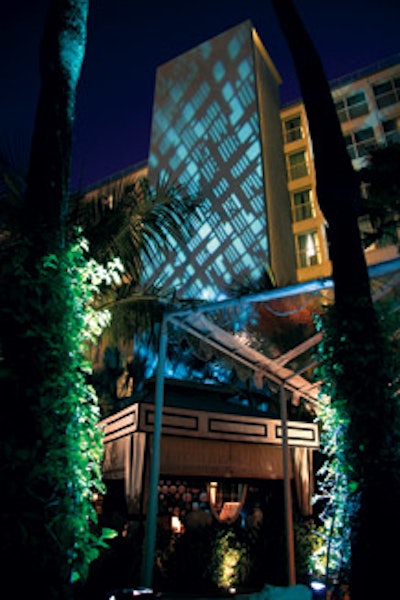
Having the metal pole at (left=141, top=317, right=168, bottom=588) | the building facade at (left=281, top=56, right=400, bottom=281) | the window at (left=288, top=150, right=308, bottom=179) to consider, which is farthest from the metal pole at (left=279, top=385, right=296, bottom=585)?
the window at (left=288, top=150, right=308, bottom=179)

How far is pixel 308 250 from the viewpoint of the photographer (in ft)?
79.7

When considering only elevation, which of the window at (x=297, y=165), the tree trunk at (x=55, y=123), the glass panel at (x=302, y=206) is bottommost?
the tree trunk at (x=55, y=123)

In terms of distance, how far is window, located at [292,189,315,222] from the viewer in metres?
24.9

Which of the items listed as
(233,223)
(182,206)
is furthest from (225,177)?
(182,206)

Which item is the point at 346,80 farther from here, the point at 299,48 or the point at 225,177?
the point at 299,48

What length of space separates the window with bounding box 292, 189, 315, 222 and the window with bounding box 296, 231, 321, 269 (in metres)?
1.20

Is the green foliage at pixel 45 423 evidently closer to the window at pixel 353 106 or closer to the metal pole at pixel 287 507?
the metal pole at pixel 287 507

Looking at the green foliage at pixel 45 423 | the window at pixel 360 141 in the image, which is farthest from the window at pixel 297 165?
the green foliage at pixel 45 423

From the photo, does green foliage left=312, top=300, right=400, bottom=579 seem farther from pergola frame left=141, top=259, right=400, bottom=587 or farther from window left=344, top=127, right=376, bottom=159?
window left=344, top=127, right=376, bottom=159

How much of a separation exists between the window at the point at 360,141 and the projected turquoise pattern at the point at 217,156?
597 centimetres

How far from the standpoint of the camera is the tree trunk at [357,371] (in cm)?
280

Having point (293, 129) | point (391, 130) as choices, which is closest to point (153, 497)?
point (391, 130)

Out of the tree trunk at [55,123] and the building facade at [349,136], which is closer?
the tree trunk at [55,123]

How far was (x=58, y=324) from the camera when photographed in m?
2.38
